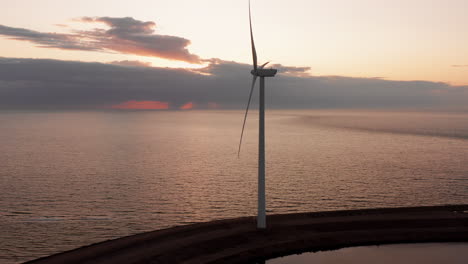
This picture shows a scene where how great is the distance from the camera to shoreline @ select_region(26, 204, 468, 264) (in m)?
32.3

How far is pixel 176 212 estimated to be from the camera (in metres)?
57.7

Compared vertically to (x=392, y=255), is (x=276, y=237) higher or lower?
higher

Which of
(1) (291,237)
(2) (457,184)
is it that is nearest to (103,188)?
(1) (291,237)

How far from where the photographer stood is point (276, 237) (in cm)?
3656

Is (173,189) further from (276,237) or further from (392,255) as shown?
(392,255)

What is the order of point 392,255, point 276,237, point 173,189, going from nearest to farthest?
point 392,255 < point 276,237 < point 173,189

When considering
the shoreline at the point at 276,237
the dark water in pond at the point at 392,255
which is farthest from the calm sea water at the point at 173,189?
the dark water in pond at the point at 392,255

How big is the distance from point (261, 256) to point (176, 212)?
26402 mm

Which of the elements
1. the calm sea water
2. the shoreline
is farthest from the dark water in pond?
the calm sea water

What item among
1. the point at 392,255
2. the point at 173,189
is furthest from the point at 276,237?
the point at 173,189

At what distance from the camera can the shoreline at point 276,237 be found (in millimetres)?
32344

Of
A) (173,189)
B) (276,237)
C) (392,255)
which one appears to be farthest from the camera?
(173,189)

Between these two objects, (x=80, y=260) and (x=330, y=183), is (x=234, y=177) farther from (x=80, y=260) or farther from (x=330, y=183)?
(x=80, y=260)

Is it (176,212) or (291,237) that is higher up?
(291,237)
